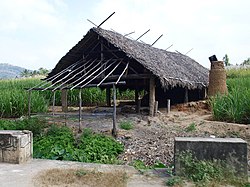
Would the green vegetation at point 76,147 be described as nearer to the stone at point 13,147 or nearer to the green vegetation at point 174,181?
the stone at point 13,147

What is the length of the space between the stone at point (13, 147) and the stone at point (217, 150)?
8.13ft

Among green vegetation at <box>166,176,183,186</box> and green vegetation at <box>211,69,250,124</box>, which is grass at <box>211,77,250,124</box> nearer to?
green vegetation at <box>211,69,250,124</box>

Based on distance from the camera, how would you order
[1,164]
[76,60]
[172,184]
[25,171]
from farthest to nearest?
1. [76,60]
2. [1,164]
3. [25,171]
4. [172,184]

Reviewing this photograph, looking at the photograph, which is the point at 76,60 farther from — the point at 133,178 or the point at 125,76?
the point at 133,178

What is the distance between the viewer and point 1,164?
462 cm

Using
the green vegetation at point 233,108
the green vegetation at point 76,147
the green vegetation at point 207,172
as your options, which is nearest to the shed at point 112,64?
Answer: the green vegetation at point 233,108

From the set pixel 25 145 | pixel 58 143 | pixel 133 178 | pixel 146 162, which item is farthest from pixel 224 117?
pixel 25 145

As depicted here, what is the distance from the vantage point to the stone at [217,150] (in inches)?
149

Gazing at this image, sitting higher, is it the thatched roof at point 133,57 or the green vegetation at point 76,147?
the thatched roof at point 133,57

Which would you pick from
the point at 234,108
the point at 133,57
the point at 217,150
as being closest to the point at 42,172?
the point at 217,150

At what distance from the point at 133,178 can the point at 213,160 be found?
1.12 meters

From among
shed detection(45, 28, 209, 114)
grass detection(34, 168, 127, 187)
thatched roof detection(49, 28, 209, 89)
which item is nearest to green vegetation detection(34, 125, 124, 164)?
grass detection(34, 168, 127, 187)

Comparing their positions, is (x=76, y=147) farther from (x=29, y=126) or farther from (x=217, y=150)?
(x=217, y=150)

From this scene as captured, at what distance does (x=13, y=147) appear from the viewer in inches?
181
